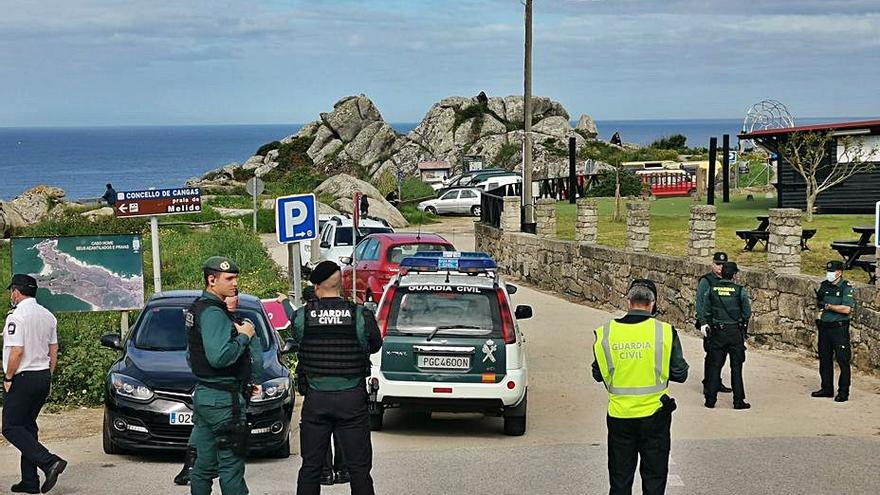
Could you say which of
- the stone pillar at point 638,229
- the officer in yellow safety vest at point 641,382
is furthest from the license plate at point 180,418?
the stone pillar at point 638,229

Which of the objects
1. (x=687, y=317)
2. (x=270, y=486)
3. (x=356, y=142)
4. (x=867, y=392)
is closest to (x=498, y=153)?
(x=356, y=142)

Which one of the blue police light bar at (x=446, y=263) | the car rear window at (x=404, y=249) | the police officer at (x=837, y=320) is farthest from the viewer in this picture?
the car rear window at (x=404, y=249)

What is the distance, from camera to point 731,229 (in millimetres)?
26938

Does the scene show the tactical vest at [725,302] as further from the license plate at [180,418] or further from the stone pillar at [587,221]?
the stone pillar at [587,221]

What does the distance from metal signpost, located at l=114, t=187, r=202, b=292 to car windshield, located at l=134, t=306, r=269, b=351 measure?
3.55m

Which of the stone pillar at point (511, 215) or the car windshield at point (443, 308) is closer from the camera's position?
the car windshield at point (443, 308)

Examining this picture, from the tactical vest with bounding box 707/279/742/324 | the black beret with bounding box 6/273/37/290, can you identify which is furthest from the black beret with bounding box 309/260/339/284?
the tactical vest with bounding box 707/279/742/324

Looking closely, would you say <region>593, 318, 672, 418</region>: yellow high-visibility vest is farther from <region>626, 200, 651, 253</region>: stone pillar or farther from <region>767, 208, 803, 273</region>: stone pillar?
<region>626, 200, 651, 253</region>: stone pillar

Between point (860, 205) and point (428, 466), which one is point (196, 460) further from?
point (860, 205)

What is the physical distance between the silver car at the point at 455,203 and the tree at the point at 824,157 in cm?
2637

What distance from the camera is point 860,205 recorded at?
2878 centimetres

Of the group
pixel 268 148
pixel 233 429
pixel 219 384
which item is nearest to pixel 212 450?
pixel 233 429

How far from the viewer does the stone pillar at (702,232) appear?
68.1 ft

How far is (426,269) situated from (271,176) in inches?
2464
